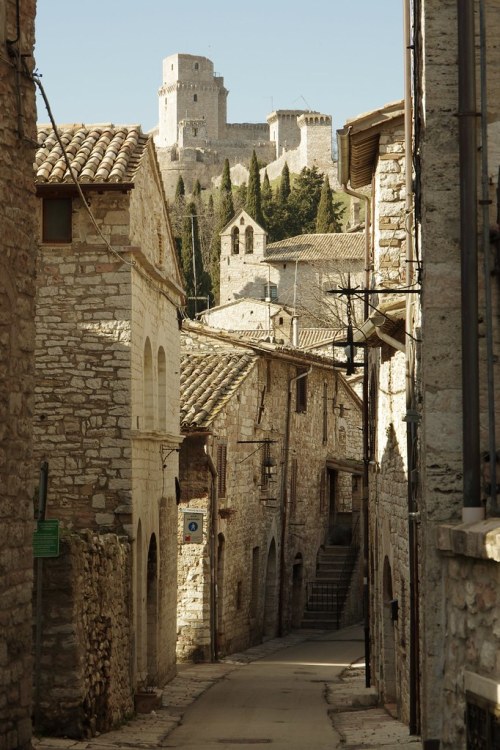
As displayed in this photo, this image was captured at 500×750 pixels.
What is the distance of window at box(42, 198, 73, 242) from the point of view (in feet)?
62.7

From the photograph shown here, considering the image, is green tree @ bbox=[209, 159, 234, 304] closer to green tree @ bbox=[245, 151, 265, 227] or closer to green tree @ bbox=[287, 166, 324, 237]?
green tree @ bbox=[245, 151, 265, 227]

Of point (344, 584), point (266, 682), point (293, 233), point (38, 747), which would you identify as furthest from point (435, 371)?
point (293, 233)

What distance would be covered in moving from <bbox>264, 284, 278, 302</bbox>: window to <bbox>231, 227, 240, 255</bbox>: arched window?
3.25 meters

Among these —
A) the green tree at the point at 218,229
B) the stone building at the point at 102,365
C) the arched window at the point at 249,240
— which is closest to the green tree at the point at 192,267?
the green tree at the point at 218,229

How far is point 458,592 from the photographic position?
8.77 m

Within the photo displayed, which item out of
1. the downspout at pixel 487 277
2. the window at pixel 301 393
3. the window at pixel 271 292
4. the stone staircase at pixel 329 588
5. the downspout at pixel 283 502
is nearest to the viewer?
the downspout at pixel 487 277

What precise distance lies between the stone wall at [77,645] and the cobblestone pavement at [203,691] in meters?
0.29

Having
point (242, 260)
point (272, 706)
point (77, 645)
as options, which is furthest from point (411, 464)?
point (242, 260)

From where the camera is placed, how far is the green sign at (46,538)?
13.3 meters

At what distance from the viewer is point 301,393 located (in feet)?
119

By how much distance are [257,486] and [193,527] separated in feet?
20.8

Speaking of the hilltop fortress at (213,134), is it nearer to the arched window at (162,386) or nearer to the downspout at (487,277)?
the arched window at (162,386)

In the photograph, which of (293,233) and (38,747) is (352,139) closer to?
(38,747)

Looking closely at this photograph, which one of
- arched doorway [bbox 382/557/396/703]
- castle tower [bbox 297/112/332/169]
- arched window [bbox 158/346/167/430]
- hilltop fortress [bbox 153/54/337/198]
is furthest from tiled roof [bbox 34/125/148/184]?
castle tower [bbox 297/112/332/169]
